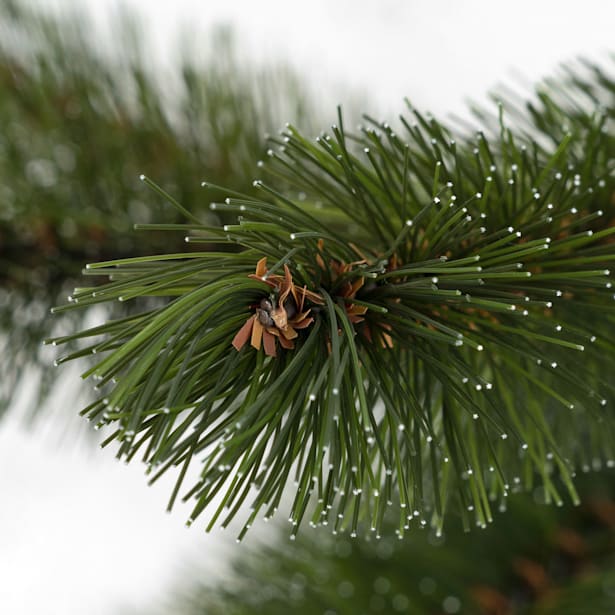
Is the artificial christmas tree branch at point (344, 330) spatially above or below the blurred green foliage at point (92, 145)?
below

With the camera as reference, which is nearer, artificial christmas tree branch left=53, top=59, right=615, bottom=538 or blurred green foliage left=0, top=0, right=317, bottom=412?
artificial christmas tree branch left=53, top=59, right=615, bottom=538

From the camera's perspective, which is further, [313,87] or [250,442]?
[313,87]

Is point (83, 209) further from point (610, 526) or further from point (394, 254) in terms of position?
point (610, 526)

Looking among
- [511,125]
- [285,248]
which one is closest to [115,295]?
[285,248]

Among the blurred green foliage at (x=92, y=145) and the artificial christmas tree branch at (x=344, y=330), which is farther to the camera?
the blurred green foliage at (x=92, y=145)

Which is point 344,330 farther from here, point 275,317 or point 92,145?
point 92,145

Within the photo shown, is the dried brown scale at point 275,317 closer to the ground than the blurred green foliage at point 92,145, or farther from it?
closer to the ground

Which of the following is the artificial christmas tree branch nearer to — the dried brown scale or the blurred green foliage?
the dried brown scale

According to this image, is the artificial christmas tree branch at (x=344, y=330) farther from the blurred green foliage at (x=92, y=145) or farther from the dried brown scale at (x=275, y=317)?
the blurred green foliage at (x=92, y=145)

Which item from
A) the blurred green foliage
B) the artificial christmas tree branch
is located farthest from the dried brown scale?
the blurred green foliage

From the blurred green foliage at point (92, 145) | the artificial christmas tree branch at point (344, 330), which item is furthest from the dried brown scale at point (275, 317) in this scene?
the blurred green foliage at point (92, 145)

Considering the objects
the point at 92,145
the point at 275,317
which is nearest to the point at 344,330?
the point at 275,317
